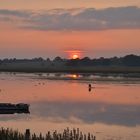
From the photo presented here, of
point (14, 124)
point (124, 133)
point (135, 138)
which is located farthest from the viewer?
point (14, 124)

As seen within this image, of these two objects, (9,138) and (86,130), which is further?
(86,130)

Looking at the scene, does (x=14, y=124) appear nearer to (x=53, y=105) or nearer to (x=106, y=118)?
(x=106, y=118)

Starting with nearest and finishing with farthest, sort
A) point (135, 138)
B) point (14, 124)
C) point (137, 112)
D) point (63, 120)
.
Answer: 1. point (135, 138)
2. point (14, 124)
3. point (63, 120)
4. point (137, 112)

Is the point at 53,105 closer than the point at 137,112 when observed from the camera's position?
No

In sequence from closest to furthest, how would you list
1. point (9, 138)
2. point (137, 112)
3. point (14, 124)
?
point (9, 138), point (14, 124), point (137, 112)

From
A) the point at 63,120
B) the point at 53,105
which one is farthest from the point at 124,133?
the point at 53,105

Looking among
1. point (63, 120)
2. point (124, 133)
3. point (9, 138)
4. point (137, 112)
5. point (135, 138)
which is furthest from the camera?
point (137, 112)

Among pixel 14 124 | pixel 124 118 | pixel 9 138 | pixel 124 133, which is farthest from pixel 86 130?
pixel 9 138

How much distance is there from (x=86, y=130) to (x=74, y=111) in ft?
41.7

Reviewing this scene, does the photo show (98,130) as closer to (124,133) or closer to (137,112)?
(124,133)

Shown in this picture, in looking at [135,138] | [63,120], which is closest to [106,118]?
[63,120]

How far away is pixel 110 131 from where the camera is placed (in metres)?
28.2

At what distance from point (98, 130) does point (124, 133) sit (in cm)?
202

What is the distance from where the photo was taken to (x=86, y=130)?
1144 inches
